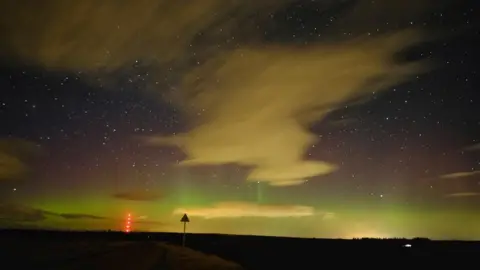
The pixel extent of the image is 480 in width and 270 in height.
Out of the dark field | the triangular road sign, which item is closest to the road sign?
the triangular road sign

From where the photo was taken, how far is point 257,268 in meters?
27.0

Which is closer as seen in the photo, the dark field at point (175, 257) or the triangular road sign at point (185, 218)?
the dark field at point (175, 257)

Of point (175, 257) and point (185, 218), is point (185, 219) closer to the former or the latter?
point (185, 218)

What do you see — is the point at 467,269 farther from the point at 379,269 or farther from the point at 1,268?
the point at 1,268

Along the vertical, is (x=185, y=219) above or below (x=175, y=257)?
above

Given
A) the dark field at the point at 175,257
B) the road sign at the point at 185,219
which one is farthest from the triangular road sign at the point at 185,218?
the dark field at the point at 175,257

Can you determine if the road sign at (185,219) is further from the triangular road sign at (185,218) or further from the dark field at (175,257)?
the dark field at (175,257)

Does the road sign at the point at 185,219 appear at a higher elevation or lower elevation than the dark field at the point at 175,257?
higher

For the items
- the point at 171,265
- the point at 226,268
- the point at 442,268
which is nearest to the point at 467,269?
the point at 442,268

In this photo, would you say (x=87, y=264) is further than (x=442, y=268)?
No

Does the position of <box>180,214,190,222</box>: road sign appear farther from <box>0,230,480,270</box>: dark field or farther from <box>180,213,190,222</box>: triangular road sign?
<box>0,230,480,270</box>: dark field

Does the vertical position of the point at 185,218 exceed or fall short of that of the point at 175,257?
→ it exceeds it

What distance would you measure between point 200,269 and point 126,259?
216 inches

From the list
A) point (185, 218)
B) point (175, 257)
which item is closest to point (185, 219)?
point (185, 218)
